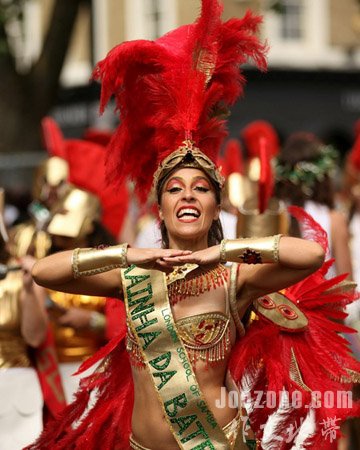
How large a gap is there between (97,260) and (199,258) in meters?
0.39

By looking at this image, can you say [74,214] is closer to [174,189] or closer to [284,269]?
[174,189]

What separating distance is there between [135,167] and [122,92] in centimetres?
32

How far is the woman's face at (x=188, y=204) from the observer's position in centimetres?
481

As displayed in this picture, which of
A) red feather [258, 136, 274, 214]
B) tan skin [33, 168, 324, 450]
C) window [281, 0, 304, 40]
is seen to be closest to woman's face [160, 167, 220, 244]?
tan skin [33, 168, 324, 450]

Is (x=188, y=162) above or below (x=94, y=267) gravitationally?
above

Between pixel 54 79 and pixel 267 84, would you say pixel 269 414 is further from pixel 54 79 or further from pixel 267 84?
pixel 267 84

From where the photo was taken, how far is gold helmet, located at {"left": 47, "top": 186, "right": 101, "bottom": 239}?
7.32m

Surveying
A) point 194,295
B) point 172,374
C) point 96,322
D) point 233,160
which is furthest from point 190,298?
point 233,160

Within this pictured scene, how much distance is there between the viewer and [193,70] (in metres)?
4.97

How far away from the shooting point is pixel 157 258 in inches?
179

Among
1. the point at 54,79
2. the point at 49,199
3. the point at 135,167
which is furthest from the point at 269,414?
the point at 54,79

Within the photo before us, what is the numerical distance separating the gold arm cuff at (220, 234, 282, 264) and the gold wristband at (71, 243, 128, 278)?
37 cm

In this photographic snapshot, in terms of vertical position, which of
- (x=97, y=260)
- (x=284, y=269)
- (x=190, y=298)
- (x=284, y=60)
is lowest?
(x=284, y=60)

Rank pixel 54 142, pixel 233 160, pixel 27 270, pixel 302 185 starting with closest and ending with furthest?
pixel 27 270 → pixel 302 185 → pixel 54 142 → pixel 233 160
